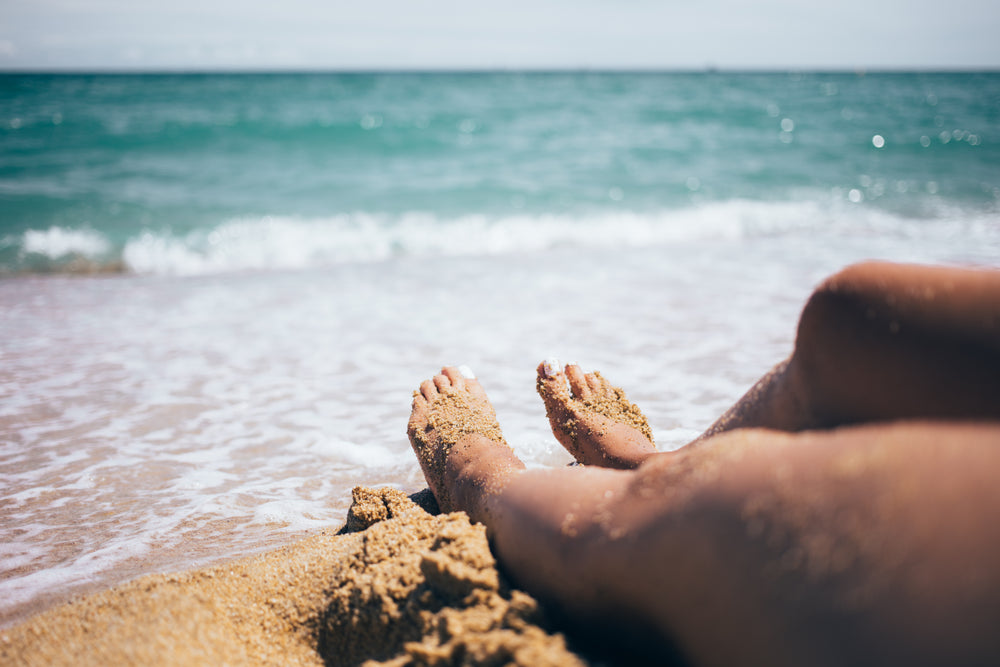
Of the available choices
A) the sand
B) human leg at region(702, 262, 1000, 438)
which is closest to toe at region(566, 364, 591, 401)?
the sand

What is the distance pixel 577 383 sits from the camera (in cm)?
247

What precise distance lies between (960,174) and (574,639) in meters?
13.0

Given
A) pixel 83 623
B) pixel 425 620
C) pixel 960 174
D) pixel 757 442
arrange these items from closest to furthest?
pixel 757 442, pixel 425 620, pixel 83 623, pixel 960 174

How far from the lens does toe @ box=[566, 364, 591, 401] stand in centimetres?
242

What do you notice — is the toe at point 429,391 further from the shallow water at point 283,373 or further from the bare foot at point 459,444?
the shallow water at point 283,373

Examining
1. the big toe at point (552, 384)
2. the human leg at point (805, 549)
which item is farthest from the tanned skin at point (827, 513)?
the big toe at point (552, 384)

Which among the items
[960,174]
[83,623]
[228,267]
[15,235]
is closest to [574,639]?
[83,623]

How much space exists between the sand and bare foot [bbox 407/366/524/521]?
0.36 ft

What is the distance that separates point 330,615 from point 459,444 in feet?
2.05

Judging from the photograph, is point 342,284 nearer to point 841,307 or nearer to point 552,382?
point 552,382

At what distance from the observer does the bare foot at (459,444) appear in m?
1.69

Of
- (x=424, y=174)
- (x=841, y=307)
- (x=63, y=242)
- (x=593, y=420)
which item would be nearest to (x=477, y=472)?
(x=593, y=420)

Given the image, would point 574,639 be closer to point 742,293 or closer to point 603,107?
point 742,293

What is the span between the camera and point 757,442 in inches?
40.9
